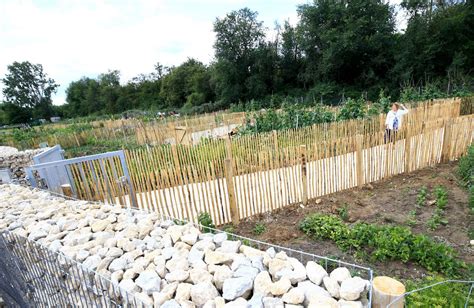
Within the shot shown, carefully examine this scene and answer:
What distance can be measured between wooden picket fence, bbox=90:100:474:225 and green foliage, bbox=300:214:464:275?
1.22 m

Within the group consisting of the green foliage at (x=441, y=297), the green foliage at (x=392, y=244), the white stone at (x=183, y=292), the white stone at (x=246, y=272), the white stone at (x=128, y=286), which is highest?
the white stone at (x=246, y=272)

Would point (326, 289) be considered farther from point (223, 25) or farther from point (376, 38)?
point (223, 25)

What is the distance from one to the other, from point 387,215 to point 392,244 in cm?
121

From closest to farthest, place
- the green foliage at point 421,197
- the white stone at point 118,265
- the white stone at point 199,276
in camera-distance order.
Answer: the white stone at point 199,276 < the white stone at point 118,265 < the green foliage at point 421,197

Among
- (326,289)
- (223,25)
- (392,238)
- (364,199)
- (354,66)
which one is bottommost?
(364,199)

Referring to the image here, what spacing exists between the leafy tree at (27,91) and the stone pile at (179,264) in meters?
64.7

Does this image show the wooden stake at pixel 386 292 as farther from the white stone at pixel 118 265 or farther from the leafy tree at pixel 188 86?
the leafy tree at pixel 188 86

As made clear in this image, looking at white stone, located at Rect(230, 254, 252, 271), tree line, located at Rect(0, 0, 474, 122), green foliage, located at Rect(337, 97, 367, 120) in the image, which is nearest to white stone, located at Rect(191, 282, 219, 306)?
white stone, located at Rect(230, 254, 252, 271)

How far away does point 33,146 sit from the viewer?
1495 centimetres

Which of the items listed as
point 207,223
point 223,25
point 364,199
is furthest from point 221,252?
point 223,25

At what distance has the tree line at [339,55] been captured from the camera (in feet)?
79.9

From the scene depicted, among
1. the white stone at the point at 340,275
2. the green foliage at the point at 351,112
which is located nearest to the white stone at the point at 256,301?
the white stone at the point at 340,275

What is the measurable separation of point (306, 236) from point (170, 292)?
2.81m

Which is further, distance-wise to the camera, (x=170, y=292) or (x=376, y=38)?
(x=376, y=38)
